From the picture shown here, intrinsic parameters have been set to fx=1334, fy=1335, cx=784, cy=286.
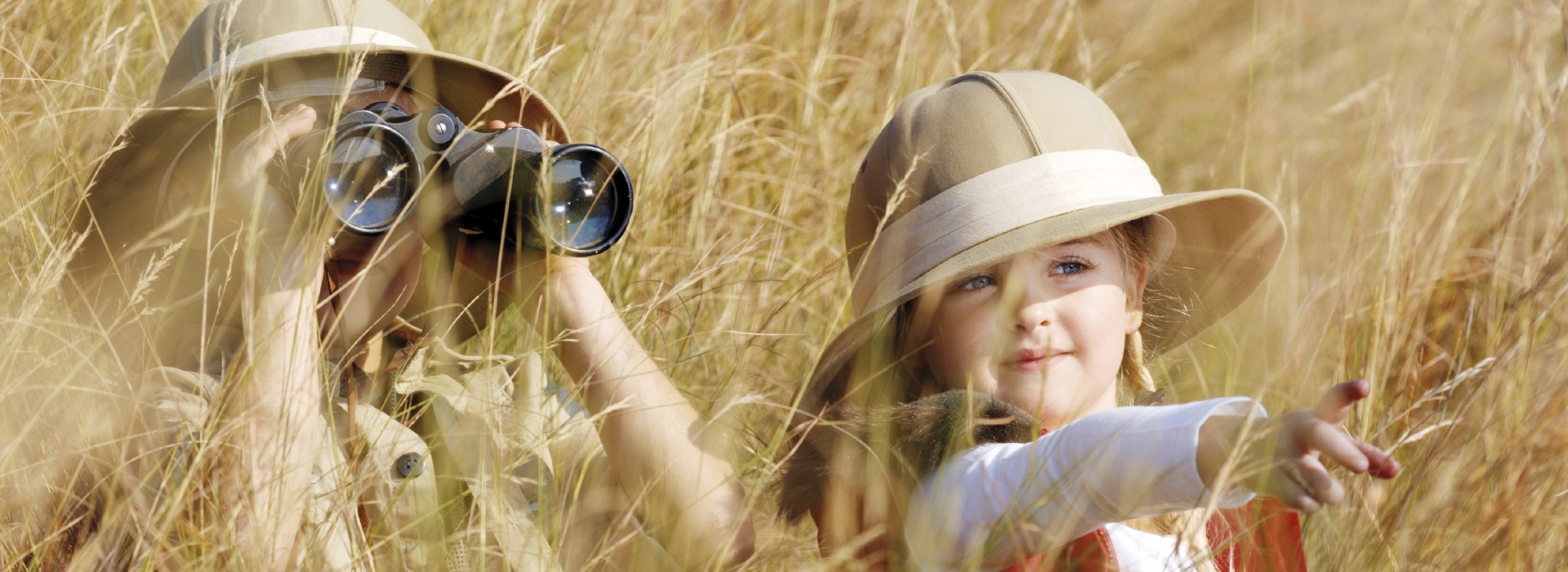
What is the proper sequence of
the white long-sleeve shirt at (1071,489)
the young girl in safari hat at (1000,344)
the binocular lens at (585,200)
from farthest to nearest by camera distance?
1. the binocular lens at (585,200)
2. the young girl in safari hat at (1000,344)
3. the white long-sleeve shirt at (1071,489)

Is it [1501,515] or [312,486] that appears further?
[1501,515]

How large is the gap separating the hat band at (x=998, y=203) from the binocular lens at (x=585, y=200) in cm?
36

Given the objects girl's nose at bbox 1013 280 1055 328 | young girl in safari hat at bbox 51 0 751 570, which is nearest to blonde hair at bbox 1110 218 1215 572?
girl's nose at bbox 1013 280 1055 328

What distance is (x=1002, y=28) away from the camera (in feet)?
12.5

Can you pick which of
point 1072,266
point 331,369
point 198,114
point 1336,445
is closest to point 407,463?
point 331,369

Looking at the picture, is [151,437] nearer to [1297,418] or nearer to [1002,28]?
[1297,418]

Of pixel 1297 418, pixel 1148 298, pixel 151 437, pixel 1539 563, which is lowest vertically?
pixel 1539 563

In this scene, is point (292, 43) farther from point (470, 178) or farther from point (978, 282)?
point (978, 282)

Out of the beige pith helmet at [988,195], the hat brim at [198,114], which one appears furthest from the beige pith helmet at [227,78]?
the beige pith helmet at [988,195]

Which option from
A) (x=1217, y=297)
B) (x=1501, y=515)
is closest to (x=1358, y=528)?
(x=1501, y=515)

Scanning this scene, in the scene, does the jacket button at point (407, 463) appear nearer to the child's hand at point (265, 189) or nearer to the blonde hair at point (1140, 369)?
the child's hand at point (265, 189)

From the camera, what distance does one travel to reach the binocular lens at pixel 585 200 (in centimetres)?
175

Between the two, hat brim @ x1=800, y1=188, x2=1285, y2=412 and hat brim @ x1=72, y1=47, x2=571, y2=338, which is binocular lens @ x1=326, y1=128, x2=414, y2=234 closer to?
hat brim @ x1=72, y1=47, x2=571, y2=338

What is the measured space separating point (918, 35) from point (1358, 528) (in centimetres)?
184
